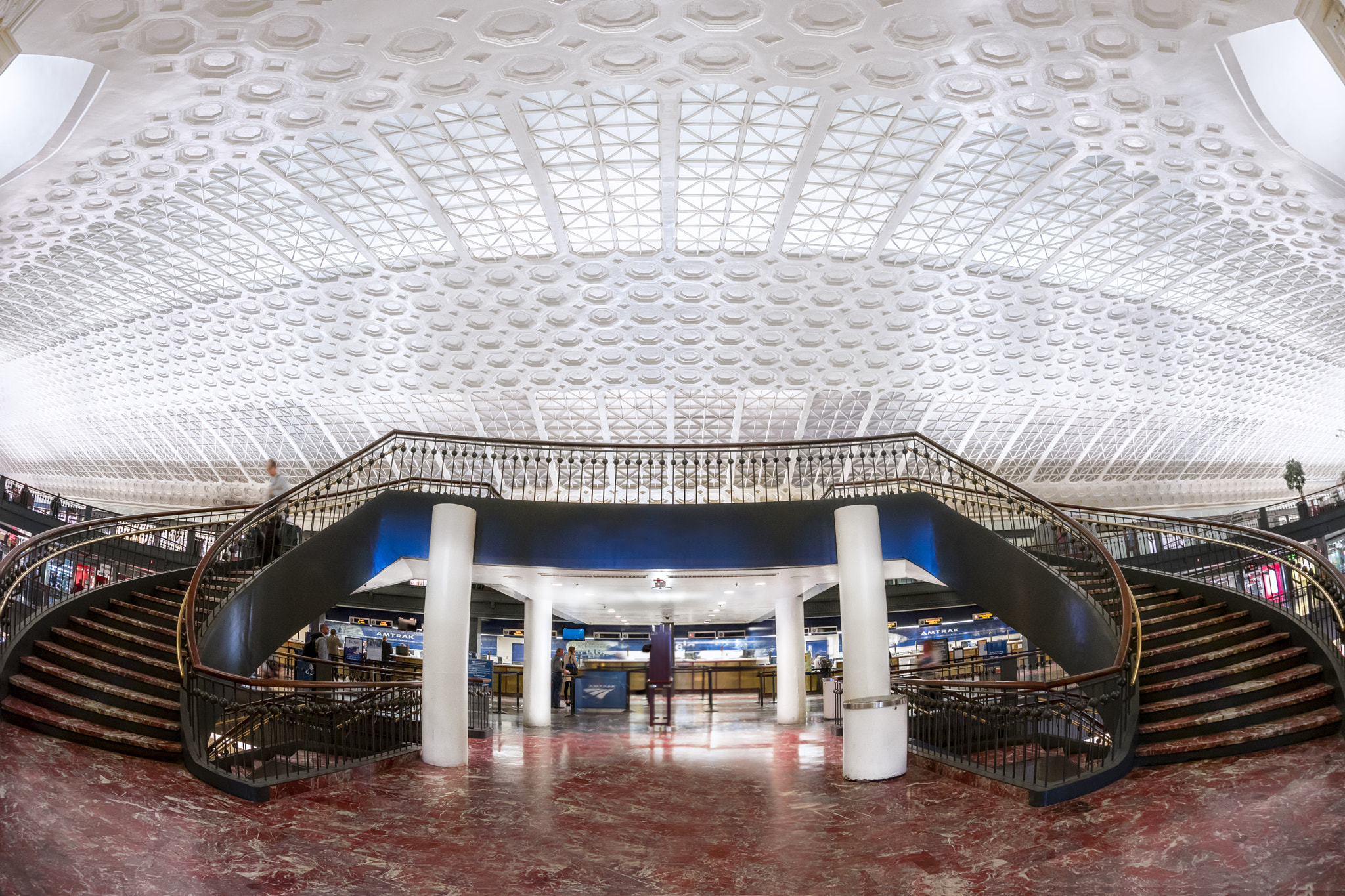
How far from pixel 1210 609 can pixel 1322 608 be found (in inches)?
51.3

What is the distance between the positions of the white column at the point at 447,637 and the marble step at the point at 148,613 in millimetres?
3047

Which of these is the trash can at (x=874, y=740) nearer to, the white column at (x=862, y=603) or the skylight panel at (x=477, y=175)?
the white column at (x=862, y=603)

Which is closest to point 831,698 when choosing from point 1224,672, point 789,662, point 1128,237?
point 789,662

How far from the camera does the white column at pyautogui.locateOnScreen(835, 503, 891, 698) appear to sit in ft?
33.4

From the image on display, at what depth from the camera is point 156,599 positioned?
412 inches

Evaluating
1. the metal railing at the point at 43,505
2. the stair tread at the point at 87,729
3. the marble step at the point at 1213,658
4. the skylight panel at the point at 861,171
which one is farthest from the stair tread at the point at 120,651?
the skylight panel at the point at 861,171

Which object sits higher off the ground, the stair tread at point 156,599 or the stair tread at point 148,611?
the stair tread at point 156,599

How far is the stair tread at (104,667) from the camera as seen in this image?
27.8 feet

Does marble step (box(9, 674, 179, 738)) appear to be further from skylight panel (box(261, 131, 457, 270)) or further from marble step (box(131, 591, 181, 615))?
skylight panel (box(261, 131, 457, 270))

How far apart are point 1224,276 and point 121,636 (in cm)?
2957

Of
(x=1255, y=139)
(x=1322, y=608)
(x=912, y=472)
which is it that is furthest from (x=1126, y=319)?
(x=1322, y=608)

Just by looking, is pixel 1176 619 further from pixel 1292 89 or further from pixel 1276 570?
pixel 1292 89

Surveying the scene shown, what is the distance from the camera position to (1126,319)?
27.9 metres

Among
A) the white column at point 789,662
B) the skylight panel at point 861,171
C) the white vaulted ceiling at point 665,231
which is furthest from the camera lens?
the skylight panel at point 861,171
